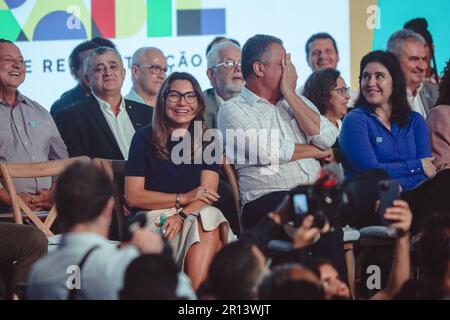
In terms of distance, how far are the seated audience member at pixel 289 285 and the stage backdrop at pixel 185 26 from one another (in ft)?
9.06

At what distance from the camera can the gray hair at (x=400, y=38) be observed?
17.3 feet

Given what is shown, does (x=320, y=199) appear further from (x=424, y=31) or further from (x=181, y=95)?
(x=424, y=31)

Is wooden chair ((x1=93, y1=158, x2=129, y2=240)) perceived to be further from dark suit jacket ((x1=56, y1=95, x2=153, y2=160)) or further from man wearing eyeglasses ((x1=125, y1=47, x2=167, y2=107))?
man wearing eyeglasses ((x1=125, y1=47, x2=167, y2=107))

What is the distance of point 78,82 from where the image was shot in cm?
555

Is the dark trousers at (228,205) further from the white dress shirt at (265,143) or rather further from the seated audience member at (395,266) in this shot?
the seated audience member at (395,266)

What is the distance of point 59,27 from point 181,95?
159cm

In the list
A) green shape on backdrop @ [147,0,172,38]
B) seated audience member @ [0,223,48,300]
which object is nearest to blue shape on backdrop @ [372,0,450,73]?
green shape on backdrop @ [147,0,172,38]

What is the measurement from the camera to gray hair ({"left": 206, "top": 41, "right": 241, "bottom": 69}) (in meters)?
5.30

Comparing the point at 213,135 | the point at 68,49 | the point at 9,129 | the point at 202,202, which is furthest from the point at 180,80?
the point at 68,49

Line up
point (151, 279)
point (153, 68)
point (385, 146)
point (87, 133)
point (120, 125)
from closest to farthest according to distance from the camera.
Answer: point (151, 279) < point (385, 146) < point (87, 133) < point (120, 125) < point (153, 68)

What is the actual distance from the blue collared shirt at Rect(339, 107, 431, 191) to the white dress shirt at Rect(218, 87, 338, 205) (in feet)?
0.35

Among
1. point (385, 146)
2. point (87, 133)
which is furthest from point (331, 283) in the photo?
point (87, 133)

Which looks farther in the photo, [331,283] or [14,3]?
[14,3]

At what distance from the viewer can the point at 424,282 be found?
10.8ft
